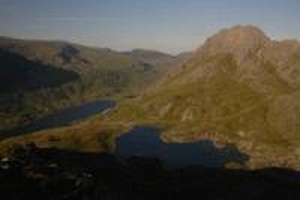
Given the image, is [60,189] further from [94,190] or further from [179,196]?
[179,196]

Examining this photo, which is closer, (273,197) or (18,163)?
(18,163)

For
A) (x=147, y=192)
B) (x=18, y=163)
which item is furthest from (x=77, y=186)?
(x=147, y=192)

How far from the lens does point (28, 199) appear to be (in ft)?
369

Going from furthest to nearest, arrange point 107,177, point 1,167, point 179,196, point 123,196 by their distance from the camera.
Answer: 1. point 107,177
2. point 179,196
3. point 123,196
4. point 1,167

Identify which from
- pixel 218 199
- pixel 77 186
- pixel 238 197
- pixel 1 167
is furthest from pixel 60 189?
pixel 238 197

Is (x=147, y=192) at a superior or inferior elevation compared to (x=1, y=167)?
inferior

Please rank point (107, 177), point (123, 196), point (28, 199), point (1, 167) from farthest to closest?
point (107, 177), point (123, 196), point (1, 167), point (28, 199)

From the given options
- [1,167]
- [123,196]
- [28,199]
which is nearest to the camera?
[28,199]

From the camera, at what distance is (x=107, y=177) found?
200 m

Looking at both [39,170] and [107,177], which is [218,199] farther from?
[39,170]

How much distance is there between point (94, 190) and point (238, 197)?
85.3m

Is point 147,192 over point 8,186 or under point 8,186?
under

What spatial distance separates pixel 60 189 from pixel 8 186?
12.8m

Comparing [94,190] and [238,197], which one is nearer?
[94,190]
